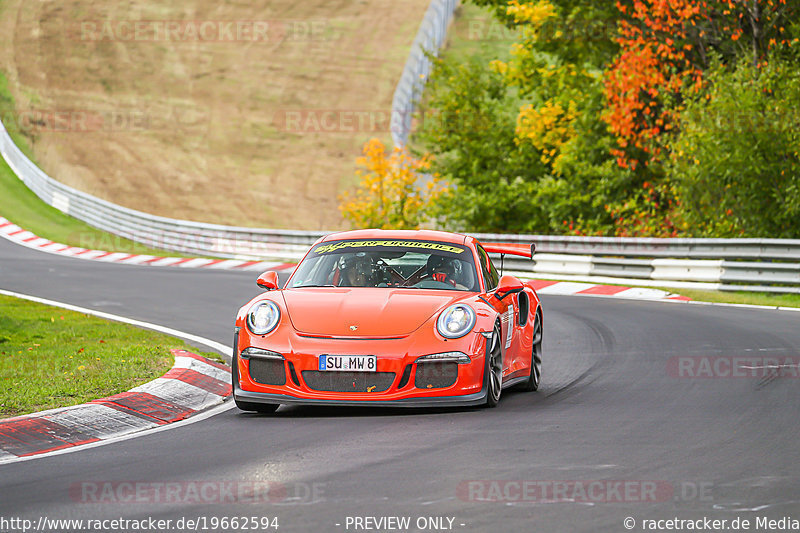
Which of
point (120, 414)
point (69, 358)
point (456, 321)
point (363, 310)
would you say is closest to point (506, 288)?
point (456, 321)

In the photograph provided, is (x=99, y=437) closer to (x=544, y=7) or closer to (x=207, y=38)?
(x=544, y=7)

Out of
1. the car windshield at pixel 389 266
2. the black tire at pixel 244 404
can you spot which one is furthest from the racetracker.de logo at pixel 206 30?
the black tire at pixel 244 404

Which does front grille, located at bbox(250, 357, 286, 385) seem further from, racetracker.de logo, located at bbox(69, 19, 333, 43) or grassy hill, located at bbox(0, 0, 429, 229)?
racetracker.de logo, located at bbox(69, 19, 333, 43)

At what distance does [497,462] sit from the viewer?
687cm

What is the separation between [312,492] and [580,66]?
27861mm

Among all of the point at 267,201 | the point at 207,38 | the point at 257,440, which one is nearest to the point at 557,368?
the point at 257,440

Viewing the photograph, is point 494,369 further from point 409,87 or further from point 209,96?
point 209,96

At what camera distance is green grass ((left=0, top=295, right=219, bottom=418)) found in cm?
920

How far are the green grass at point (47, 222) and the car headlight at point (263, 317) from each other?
25.9 metres

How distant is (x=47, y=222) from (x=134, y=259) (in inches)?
353

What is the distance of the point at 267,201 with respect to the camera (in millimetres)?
46875

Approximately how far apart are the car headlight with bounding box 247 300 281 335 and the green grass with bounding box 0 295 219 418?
48.2 inches

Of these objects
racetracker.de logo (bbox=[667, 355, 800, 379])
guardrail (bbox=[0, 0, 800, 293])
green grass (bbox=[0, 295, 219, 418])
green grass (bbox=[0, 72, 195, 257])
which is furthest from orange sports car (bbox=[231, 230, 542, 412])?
green grass (bbox=[0, 72, 195, 257])

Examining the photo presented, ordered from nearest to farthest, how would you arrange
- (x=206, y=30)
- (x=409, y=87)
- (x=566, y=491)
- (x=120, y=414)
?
(x=566, y=491) < (x=120, y=414) < (x=409, y=87) < (x=206, y=30)
